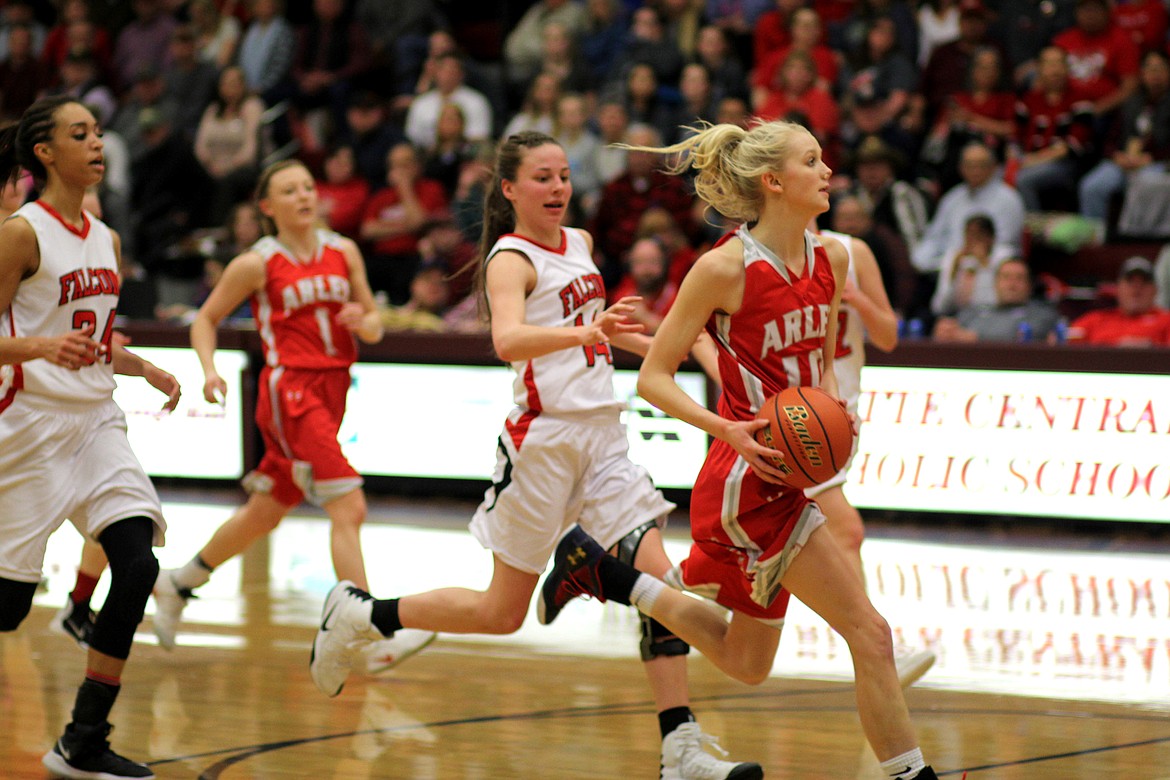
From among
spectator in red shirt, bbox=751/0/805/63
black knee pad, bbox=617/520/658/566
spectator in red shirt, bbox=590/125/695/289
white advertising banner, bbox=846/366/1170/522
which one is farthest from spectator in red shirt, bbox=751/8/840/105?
black knee pad, bbox=617/520/658/566

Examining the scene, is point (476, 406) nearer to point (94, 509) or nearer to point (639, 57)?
point (639, 57)

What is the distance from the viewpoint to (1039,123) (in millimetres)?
11102

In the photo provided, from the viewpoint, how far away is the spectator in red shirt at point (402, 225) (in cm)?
1228

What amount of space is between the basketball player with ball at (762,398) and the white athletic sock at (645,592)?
245 millimetres

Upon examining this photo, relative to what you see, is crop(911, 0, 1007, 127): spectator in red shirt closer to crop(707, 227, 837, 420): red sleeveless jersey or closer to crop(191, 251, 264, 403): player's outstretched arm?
crop(191, 251, 264, 403): player's outstretched arm

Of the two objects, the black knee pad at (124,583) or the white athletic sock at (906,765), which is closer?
the white athletic sock at (906,765)

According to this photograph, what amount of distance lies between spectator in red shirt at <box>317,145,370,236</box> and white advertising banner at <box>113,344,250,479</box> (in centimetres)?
261

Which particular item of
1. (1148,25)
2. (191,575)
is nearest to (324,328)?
(191,575)

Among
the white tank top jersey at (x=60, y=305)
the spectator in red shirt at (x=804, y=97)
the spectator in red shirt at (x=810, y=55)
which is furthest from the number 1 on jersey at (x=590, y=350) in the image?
the spectator in red shirt at (x=810, y=55)

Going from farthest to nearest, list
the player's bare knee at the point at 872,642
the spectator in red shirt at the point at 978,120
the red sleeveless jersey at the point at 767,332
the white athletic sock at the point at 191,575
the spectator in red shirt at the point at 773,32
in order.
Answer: the spectator in red shirt at the point at 773,32 < the spectator in red shirt at the point at 978,120 < the white athletic sock at the point at 191,575 < the red sleeveless jersey at the point at 767,332 < the player's bare knee at the point at 872,642

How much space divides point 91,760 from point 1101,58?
9.14 meters

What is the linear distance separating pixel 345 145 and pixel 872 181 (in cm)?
501

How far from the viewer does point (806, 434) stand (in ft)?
12.0

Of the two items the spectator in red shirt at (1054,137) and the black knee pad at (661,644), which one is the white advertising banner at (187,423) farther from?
the black knee pad at (661,644)
